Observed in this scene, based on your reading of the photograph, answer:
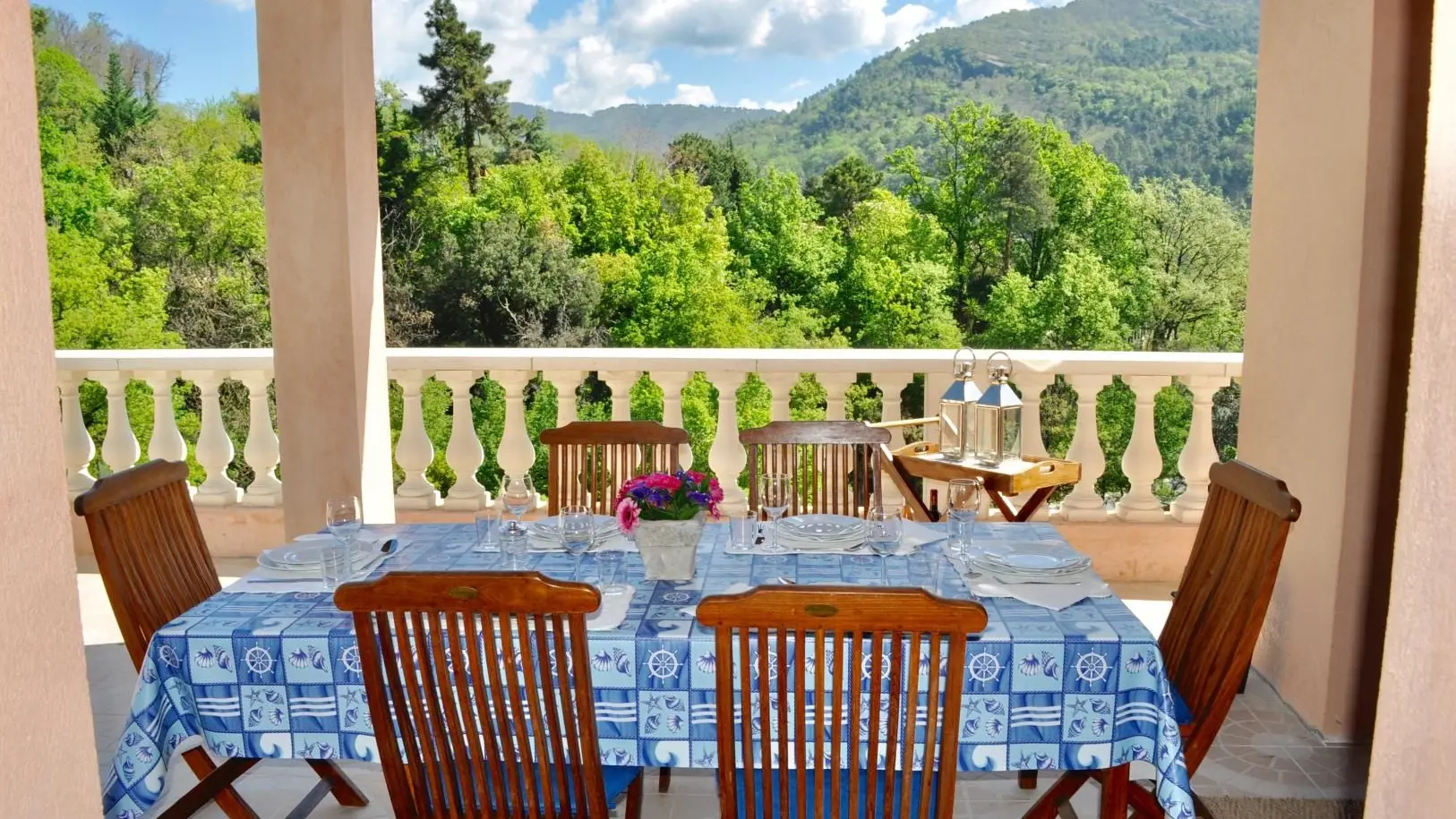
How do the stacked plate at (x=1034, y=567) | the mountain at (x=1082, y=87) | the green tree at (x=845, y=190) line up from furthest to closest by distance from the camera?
the mountain at (x=1082, y=87), the green tree at (x=845, y=190), the stacked plate at (x=1034, y=567)

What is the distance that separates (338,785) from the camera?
260cm

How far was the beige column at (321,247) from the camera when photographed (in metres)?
3.62

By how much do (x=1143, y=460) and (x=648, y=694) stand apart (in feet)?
9.91

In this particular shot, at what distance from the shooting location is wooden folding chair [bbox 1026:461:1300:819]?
6.29ft

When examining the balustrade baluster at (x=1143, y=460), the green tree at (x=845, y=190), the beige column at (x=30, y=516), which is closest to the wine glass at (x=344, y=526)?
the beige column at (x=30, y=516)

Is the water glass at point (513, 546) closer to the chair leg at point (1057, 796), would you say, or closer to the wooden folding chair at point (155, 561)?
the wooden folding chair at point (155, 561)

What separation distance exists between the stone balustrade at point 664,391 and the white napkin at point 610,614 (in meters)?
2.04

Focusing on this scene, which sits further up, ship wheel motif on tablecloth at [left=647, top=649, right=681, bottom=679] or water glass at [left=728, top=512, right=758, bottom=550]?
water glass at [left=728, top=512, right=758, bottom=550]

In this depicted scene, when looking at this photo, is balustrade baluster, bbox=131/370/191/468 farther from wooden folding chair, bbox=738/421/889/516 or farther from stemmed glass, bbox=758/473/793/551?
stemmed glass, bbox=758/473/793/551

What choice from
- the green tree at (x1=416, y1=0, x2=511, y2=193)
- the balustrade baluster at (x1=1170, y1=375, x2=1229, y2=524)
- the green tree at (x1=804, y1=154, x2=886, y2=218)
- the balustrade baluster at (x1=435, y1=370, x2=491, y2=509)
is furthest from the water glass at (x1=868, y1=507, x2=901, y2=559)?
the green tree at (x1=804, y1=154, x2=886, y2=218)

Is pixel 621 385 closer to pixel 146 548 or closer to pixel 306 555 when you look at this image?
pixel 306 555

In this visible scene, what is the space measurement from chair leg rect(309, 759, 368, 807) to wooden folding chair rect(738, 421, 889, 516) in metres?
1.18

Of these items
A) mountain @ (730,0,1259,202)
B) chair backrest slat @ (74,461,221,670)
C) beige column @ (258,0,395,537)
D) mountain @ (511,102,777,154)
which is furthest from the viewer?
mountain @ (511,102,777,154)

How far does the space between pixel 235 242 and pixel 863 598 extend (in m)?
17.7
